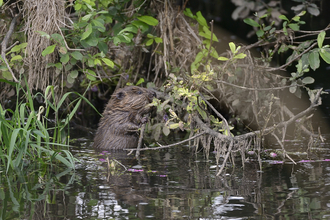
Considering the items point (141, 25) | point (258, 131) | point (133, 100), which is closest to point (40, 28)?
point (141, 25)

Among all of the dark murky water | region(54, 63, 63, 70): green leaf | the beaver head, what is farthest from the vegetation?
the dark murky water

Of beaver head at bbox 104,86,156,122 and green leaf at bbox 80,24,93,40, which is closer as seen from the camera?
green leaf at bbox 80,24,93,40

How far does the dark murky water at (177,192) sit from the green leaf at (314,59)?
863 millimetres

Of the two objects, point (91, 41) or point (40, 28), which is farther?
point (40, 28)

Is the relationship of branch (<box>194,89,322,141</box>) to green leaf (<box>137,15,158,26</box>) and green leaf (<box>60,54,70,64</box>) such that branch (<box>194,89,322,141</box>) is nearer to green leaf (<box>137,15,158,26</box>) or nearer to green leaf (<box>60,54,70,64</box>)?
green leaf (<box>137,15,158,26</box>)

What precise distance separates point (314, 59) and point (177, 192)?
196 centimetres

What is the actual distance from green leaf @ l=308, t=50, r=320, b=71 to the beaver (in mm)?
1761

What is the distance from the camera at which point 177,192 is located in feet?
12.6

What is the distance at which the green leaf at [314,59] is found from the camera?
191 inches

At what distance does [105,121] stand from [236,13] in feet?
7.64

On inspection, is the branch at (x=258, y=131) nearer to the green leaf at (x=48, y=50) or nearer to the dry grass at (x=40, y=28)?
the green leaf at (x=48, y=50)

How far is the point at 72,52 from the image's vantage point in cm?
571

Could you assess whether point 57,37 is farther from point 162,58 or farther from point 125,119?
Result: point 162,58

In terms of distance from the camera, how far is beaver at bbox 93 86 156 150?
5832 mm
